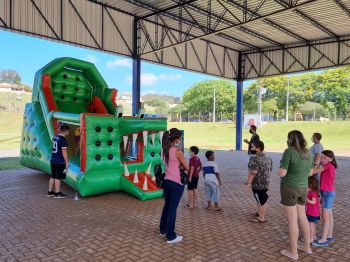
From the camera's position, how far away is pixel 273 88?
55.1 m

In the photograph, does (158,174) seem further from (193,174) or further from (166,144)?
(166,144)

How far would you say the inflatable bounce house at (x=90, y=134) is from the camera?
7211 millimetres

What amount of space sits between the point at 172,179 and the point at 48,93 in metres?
5.89

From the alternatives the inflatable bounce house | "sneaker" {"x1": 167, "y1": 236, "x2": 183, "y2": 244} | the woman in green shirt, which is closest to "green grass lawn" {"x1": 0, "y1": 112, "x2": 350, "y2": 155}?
the inflatable bounce house

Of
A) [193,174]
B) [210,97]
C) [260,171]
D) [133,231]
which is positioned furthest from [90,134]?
[210,97]

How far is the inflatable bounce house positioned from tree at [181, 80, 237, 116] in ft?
175

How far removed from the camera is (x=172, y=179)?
467cm

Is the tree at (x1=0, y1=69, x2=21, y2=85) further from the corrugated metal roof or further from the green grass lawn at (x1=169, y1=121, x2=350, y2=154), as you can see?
the corrugated metal roof

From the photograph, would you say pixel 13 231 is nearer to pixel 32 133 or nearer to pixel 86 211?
pixel 86 211

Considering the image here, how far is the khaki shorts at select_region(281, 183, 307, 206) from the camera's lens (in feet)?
13.3

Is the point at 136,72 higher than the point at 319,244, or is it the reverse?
the point at 136,72

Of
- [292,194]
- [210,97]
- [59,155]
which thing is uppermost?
[210,97]

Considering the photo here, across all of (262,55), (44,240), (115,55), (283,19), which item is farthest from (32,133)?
(262,55)

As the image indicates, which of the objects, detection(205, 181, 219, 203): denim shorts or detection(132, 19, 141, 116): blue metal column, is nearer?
detection(205, 181, 219, 203): denim shorts
